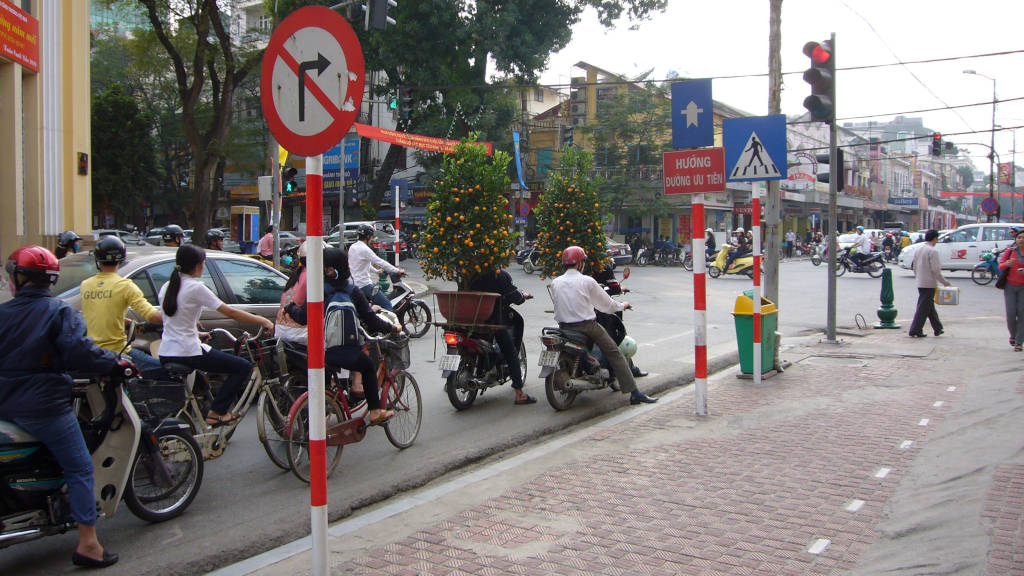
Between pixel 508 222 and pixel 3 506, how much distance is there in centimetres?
533

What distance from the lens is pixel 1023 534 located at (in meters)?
4.15

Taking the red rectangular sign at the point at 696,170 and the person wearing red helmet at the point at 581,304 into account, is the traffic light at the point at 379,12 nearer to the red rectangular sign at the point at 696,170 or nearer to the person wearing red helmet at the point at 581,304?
the person wearing red helmet at the point at 581,304

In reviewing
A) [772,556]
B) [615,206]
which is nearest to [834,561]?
[772,556]

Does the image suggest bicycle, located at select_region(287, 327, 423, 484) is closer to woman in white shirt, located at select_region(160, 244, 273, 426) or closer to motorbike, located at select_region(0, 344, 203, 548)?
woman in white shirt, located at select_region(160, 244, 273, 426)

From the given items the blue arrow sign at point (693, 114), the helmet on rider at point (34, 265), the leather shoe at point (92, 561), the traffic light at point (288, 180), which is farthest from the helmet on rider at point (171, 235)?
the traffic light at point (288, 180)

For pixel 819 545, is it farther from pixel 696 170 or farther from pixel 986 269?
pixel 986 269

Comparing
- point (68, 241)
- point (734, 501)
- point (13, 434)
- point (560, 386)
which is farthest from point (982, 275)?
point (13, 434)

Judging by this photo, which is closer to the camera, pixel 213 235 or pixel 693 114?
pixel 693 114

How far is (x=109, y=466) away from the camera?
437 centimetres

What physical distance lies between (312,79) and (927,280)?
38.1 ft

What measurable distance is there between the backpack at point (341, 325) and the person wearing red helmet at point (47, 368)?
1.79m

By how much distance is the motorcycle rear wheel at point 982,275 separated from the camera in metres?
23.4

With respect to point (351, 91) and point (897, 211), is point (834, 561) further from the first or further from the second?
point (897, 211)

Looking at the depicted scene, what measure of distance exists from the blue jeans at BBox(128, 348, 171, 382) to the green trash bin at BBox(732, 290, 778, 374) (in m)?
6.22
